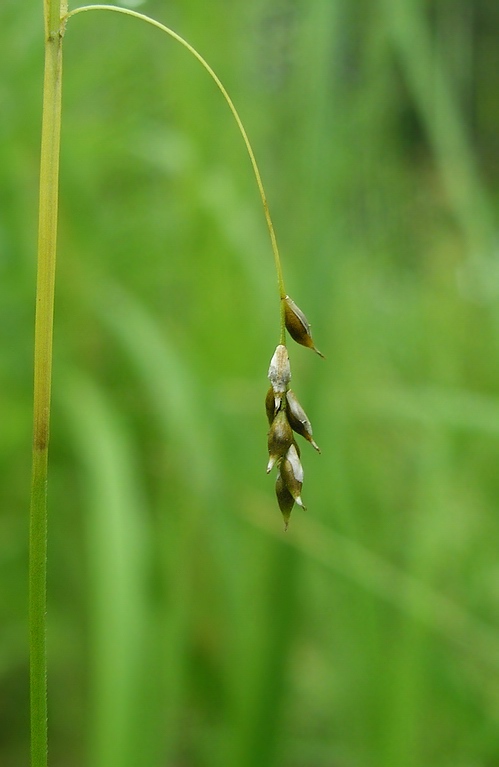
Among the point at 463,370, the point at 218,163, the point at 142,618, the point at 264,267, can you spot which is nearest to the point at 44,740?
the point at 142,618

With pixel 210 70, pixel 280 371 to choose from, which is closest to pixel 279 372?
pixel 280 371

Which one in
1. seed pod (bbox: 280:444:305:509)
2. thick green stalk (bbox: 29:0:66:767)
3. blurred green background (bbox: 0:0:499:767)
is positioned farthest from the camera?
blurred green background (bbox: 0:0:499:767)

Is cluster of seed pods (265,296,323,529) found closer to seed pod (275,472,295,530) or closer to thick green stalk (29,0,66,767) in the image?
seed pod (275,472,295,530)

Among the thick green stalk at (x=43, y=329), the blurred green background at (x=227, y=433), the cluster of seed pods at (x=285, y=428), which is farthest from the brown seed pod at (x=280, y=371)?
the blurred green background at (x=227, y=433)

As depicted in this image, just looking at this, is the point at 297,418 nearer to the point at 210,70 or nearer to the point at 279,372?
the point at 279,372

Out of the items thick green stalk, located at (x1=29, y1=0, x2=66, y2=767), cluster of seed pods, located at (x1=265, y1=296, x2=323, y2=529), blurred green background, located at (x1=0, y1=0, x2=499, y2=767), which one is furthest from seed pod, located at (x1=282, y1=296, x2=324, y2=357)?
blurred green background, located at (x1=0, y1=0, x2=499, y2=767)

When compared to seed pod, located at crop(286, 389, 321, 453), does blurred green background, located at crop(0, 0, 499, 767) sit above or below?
below
